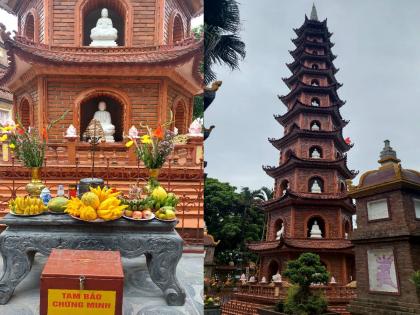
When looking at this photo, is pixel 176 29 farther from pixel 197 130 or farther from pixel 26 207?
pixel 26 207

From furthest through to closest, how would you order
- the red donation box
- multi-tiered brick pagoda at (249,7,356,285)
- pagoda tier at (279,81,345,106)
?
pagoda tier at (279,81,345,106), multi-tiered brick pagoda at (249,7,356,285), the red donation box

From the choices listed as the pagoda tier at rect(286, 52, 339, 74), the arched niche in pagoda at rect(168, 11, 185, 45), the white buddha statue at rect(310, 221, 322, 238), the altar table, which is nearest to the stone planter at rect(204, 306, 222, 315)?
the altar table

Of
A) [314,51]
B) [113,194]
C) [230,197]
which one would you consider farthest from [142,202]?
[314,51]

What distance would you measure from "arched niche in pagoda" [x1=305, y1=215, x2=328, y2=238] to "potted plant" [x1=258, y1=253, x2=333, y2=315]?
12.9 ft

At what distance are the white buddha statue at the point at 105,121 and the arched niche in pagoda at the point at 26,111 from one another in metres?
0.73

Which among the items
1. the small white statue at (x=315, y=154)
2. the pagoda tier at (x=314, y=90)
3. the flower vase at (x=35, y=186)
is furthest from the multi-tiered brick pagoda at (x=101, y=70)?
the pagoda tier at (x=314, y=90)

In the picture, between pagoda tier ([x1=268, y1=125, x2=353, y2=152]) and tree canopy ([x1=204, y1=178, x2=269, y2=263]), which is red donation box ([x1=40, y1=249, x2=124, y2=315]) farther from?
pagoda tier ([x1=268, y1=125, x2=353, y2=152])

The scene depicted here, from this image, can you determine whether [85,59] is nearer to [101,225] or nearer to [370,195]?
[101,225]

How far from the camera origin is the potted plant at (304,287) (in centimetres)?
636

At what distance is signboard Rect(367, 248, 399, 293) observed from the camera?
18.6 feet

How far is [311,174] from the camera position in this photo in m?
10.9

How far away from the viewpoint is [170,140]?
2471 millimetres

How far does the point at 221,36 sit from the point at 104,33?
115 cm

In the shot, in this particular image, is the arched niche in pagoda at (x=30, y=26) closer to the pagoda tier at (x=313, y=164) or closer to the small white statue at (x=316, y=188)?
the pagoda tier at (x=313, y=164)
